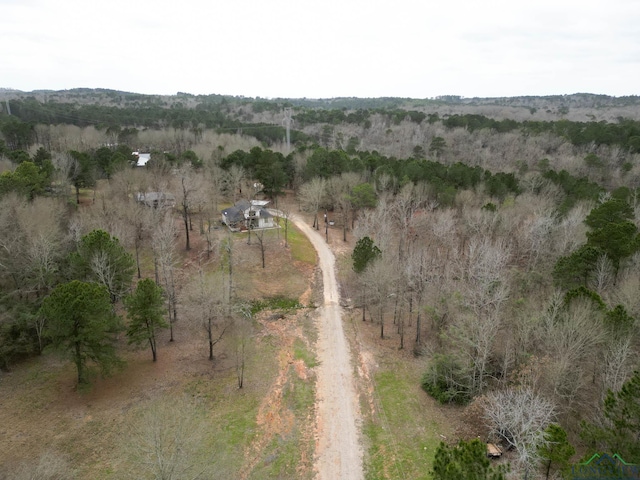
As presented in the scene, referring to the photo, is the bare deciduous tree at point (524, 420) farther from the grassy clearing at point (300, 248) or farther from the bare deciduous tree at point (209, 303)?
the grassy clearing at point (300, 248)

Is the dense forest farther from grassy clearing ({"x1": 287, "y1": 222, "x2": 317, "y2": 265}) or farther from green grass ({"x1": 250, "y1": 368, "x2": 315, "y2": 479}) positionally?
green grass ({"x1": 250, "y1": 368, "x2": 315, "y2": 479})

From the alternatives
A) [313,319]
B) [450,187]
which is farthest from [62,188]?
[450,187]

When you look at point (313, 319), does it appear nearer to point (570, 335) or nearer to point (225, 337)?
point (225, 337)

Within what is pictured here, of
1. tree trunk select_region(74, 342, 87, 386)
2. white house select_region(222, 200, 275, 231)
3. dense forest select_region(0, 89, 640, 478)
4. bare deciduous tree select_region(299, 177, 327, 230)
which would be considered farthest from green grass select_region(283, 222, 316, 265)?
tree trunk select_region(74, 342, 87, 386)

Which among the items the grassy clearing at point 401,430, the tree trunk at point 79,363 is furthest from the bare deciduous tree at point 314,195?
the tree trunk at point 79,363

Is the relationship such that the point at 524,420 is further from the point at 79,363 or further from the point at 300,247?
the point at 300,247

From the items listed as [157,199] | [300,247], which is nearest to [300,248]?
[300,247]
